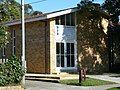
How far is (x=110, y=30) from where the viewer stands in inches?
1421

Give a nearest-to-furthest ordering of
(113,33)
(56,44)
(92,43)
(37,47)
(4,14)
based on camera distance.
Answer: (4,14)
(56,44)
(37,47)
(92,43)
(113,33)

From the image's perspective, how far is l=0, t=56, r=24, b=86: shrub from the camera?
63.7 feet

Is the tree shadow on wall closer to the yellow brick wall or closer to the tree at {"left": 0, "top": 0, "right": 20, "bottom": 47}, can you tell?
the yellow brick wall

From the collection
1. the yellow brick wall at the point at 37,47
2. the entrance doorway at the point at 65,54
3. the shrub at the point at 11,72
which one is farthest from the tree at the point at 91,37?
the shrub at the point at 11,72

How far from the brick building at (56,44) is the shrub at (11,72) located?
11128mm

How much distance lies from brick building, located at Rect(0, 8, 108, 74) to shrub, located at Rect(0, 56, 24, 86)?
11128mm

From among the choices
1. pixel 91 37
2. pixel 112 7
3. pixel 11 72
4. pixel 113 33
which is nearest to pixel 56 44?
pixel 91 37

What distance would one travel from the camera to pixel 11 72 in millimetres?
19891

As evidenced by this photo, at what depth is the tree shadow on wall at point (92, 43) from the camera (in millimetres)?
34000

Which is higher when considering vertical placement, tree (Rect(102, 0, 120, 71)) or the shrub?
tree (Rect(102, 0, 120, 71))

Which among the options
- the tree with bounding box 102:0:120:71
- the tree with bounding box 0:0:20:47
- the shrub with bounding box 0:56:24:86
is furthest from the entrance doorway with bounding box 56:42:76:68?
the tree with bounding box 0:0:20:47

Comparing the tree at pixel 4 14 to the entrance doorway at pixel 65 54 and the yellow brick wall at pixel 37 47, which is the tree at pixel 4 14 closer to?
the yellow brick wall at pixel 37 47

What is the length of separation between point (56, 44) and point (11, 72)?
41.5 feet

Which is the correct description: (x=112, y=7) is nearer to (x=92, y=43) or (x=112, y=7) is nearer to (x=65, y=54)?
(x=92, y=43)
